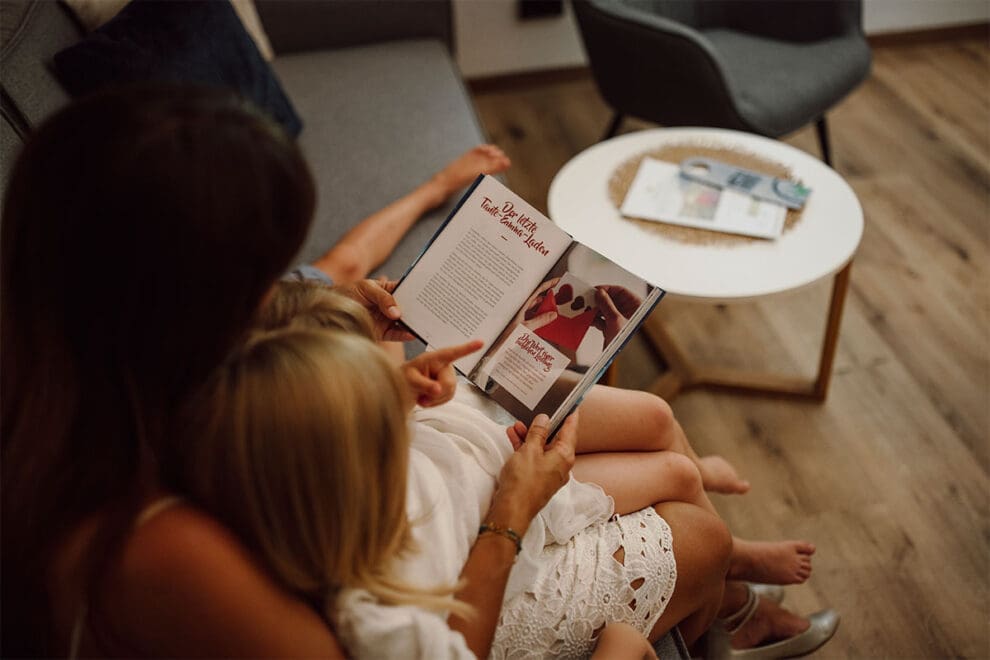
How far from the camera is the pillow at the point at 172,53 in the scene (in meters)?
1.55

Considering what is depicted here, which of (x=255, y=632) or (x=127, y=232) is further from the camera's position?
(x=255, y=632)

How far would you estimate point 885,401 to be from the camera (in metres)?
1.83

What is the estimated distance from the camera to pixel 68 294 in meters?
0.64

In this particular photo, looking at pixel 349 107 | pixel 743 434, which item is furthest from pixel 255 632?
pixel 349 107

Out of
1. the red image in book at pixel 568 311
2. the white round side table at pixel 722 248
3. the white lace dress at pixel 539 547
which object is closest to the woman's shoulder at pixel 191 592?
the white lace dress at pixel 539 547

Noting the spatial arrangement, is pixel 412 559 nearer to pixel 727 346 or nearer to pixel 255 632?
pixel 255 632

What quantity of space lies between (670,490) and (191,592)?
2.28 ft

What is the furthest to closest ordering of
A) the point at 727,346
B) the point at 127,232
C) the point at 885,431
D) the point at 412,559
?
the point at 727,346 → the point at 885,431 → the point at 412,559 → the point at 127,232

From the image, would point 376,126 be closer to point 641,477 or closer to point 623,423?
point 623,423

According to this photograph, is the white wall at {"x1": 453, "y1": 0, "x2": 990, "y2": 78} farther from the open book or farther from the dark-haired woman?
the dark-haired woman

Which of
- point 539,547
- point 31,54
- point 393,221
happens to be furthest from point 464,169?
point 539,547

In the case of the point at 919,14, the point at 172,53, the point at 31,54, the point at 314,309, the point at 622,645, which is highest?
the point at 31,54

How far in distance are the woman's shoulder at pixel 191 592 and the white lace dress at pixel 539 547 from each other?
168 mm

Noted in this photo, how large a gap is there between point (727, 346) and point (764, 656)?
2.72 feet
